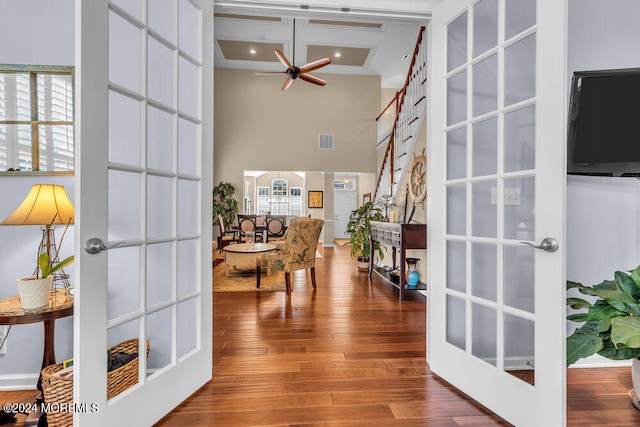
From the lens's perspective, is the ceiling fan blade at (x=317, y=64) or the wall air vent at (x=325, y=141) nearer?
the ceiling fan blade at (x=317, y=64)

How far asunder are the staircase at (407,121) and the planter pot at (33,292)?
3.70 metres

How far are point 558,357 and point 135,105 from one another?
2.14 metres

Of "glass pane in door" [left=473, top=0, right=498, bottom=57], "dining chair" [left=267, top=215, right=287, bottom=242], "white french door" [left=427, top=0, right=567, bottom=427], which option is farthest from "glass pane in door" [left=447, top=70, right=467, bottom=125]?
"dining chair" [left=267, top=215, right=287, bottom=242]

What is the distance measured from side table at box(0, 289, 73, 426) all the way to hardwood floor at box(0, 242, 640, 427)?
16.8 inches

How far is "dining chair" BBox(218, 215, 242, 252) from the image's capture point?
6.67 meters

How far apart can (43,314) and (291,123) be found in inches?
276

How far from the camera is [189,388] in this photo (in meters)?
1.63

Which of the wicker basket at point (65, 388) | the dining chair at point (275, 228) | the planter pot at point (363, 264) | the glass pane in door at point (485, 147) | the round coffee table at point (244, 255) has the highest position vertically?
the glass pane in door at point (485, 147)

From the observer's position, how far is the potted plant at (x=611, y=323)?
1.27m

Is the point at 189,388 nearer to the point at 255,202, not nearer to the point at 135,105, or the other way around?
the point at 135,105

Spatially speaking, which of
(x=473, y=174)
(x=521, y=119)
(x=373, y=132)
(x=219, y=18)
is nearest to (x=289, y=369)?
(x=473, y=174)

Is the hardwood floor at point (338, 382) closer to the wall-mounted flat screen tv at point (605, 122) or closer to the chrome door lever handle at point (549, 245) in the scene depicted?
the chrome door lever handle at point (549, 245)

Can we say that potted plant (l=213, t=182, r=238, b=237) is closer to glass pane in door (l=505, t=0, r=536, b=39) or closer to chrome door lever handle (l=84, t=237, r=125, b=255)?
chrome door lever handle (l=84, t=237, r=125, b=255)

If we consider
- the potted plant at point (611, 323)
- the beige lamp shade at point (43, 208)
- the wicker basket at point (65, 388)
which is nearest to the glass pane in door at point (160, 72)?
the beige lamp shade at point (43, 208)
